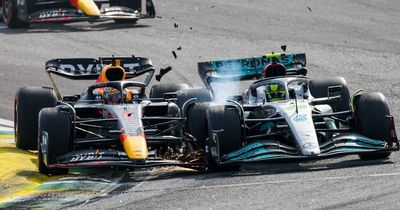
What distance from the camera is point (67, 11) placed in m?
28.0

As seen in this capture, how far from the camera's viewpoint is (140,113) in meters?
16.0

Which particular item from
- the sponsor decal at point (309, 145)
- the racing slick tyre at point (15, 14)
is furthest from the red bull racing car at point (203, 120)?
the racing slick tyre at point (15, 14)

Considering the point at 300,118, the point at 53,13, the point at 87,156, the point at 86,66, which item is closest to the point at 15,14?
the point at 53,13

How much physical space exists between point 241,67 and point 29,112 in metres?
3.17

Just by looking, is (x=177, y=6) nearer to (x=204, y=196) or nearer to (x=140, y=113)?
(x=140, y=113)

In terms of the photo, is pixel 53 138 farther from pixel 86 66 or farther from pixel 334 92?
pixel 334 92

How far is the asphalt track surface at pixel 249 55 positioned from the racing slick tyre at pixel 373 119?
12.2 inches

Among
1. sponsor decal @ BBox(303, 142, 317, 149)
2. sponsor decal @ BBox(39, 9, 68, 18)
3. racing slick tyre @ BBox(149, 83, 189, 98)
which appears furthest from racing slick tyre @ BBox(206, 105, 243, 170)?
sponsor decal @ BBox(39, 9, 68, 18)

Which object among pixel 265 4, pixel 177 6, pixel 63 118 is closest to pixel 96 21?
pixel 177 6

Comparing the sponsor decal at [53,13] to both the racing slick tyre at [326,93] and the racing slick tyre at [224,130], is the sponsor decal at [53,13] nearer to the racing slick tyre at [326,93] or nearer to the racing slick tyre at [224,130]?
the racing slick tyre at [326,93]

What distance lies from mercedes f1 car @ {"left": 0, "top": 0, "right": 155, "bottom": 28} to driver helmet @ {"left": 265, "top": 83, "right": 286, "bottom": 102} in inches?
464


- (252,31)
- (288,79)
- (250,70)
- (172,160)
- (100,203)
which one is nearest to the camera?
(100,203)

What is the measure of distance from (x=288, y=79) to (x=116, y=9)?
41.4 ft

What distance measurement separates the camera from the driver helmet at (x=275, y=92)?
1641 centimetres
